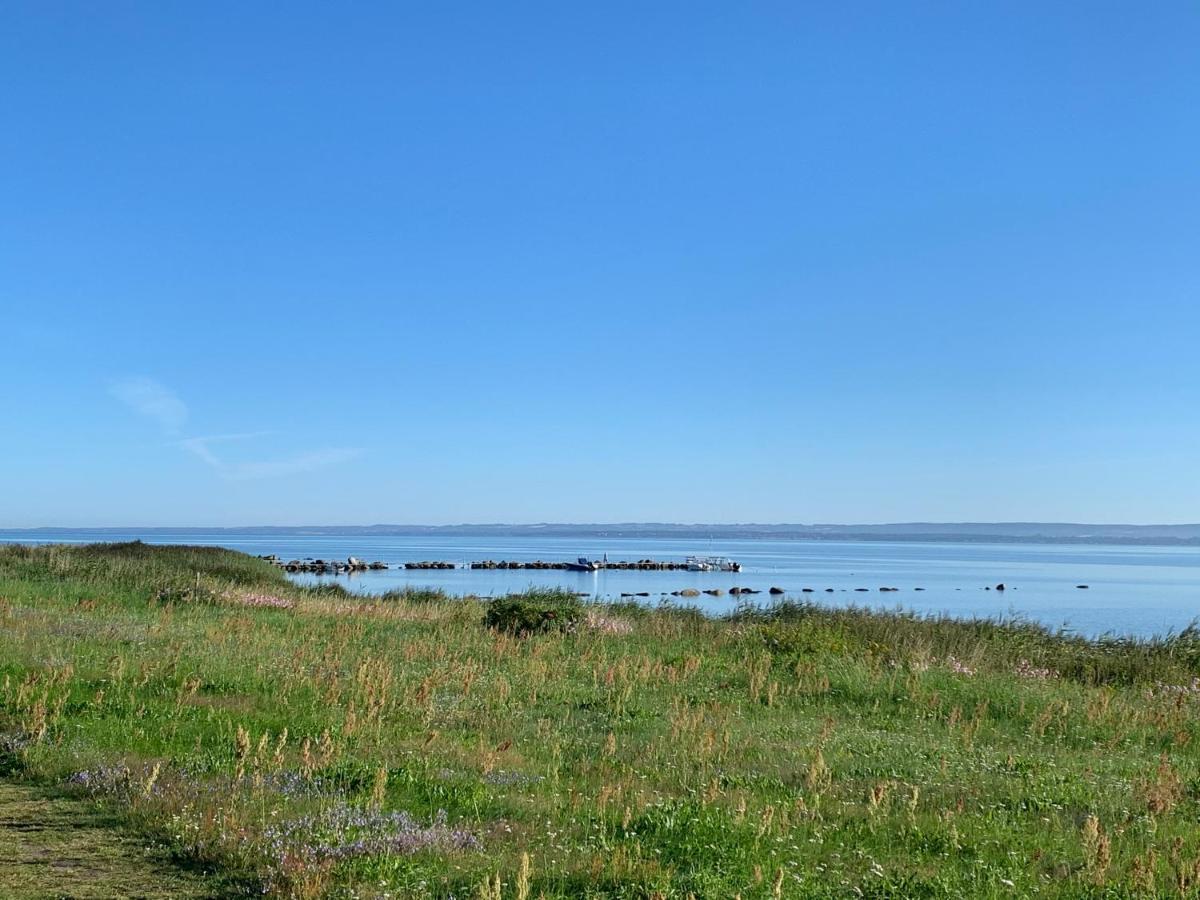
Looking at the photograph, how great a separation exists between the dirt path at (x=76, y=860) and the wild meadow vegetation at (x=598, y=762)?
21 cm

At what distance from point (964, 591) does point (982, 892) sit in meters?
75.8

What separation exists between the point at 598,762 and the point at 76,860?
16.5 feet

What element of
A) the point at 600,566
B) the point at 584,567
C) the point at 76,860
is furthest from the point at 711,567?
the point at 76,860

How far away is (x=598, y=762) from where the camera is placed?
33.7 ft

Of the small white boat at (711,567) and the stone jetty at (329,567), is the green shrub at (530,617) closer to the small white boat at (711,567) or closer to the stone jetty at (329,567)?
the stone jetty at (329,567)

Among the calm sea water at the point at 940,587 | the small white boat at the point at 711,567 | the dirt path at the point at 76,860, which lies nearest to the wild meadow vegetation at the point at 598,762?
the dirt path at the point at 76,860

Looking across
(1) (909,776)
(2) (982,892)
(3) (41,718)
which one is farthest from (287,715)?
(2) (982,892)

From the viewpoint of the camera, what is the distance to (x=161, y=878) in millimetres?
6664

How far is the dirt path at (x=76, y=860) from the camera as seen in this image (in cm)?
639

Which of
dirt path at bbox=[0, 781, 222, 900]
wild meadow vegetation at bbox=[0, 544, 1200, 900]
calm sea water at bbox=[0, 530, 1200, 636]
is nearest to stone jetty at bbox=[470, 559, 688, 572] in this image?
calm sea water at bbox=[0, 530, 1200, 636]

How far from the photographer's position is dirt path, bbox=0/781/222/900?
21.0 feet

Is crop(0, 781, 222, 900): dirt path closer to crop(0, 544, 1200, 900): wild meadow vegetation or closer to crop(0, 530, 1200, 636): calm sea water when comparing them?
crop(0, 544, 1200, 900): wild meadow vegetation

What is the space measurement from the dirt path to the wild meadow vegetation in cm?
21

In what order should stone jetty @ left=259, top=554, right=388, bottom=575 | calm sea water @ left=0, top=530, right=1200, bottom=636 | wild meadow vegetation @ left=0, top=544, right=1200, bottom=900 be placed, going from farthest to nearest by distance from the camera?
1. stone jetty @ left=259, top=554, right=388, bottom=575
2. calm sea water @ left=0, top=530, right=1200, bottom=636
3. wild meadow vegetation @ left=0, top=544, right=1200, bottom=900
